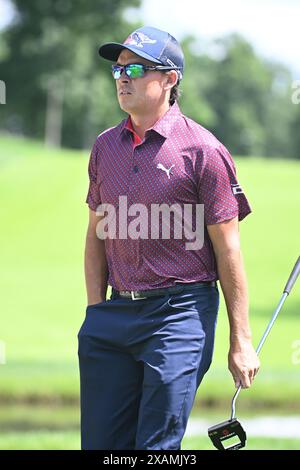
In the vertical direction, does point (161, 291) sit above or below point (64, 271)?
above

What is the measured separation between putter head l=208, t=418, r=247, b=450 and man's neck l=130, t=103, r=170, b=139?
1.20 meters

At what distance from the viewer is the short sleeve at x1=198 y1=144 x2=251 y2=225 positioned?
4406 mm

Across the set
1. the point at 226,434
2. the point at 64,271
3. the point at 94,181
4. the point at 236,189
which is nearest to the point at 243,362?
the point at 226,434

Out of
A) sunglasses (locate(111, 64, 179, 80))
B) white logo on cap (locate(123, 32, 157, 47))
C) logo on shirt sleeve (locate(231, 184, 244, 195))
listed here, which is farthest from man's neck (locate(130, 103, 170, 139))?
logo on shirt sleeve (locate(231, 184, 244, 195))

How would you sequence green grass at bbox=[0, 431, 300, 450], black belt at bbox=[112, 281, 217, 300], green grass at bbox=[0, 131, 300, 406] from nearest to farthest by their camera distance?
black belt at bbox=[112, 281, 217, 300]
green grass at bbox=[0, 431, 300, 450]
green grass at bbox=[0, 131, 300, 406]

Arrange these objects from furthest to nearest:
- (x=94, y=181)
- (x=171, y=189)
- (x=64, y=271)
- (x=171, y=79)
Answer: (x=64, y=271)
(x=94, y=181)
(x=171, y=79)
(x=171, y=189)

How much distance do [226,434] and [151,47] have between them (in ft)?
5.13

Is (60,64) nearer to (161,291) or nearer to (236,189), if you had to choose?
(236,189)

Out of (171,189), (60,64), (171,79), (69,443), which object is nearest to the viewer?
(171,189)

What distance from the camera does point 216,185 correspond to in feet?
14.5

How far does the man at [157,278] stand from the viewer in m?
4.35

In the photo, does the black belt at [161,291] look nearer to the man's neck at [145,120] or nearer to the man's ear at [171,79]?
the man's neck at [145,120]

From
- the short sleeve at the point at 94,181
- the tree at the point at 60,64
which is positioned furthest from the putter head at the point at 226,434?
the tree at the point at 60,64

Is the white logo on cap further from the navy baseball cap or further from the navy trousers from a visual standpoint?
the navy trousers
